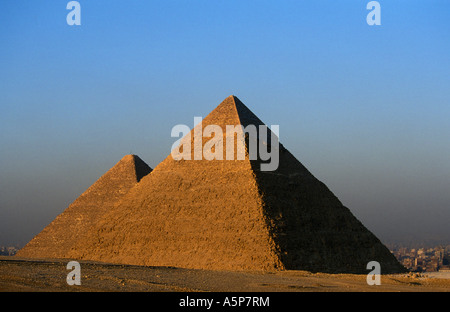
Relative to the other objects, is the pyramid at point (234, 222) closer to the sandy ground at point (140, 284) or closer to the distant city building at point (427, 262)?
the sandy ground at point (140, 284)

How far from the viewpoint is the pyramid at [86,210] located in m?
51.8

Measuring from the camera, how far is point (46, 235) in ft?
176

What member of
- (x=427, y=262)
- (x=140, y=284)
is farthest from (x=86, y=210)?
(x=427, y=262)

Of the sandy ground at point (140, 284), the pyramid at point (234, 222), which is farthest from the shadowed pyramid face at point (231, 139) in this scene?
the sandy ground at point (140, 284)

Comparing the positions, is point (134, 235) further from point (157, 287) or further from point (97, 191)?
point (157, 287)

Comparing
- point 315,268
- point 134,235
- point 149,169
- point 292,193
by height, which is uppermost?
point 149,169

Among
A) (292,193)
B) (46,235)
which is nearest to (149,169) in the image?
(46,235)

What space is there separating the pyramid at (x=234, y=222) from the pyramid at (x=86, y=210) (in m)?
8.54

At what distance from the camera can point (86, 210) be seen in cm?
5425

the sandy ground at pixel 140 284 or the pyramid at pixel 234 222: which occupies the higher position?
the pyramid at pixel 234 222

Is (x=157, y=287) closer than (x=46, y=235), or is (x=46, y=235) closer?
(x=157, y=287)

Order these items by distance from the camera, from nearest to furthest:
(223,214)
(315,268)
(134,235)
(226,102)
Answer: (315,268), (223,214), (134,235), (226,102)
